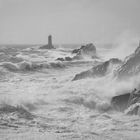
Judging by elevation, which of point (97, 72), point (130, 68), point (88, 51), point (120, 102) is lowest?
point (120, 102)

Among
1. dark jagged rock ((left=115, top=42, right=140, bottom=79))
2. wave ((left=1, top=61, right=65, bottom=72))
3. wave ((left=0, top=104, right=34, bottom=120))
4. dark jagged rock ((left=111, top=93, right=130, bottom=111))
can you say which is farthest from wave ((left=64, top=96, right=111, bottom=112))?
wave ((left=1, top=61, right=65, bottom=72))

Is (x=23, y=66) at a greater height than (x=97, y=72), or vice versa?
(x=97, y=72)

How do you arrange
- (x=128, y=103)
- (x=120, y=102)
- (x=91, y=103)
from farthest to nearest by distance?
(x=91, y=103) < (x=120, y=102) < (x=128, y=103)

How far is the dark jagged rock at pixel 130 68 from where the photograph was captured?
13275mm

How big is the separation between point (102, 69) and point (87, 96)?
17.8 ft

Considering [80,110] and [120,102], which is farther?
[120,102]

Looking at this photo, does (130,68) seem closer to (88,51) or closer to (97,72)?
(97,72)

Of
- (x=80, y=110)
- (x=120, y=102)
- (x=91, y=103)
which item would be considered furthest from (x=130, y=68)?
(x=80, y=110)

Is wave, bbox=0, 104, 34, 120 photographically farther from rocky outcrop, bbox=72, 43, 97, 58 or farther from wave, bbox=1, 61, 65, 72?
rocky outcrop, bbox=72, 43, 97, 58

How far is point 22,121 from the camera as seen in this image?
8.48 metres

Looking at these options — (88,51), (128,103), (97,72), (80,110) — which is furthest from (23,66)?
(88,51)

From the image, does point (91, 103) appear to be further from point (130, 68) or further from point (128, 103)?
point (130, 68)

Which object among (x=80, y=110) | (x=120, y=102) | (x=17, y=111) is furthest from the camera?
(x=120, y=102)

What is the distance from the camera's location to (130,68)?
1362cm
